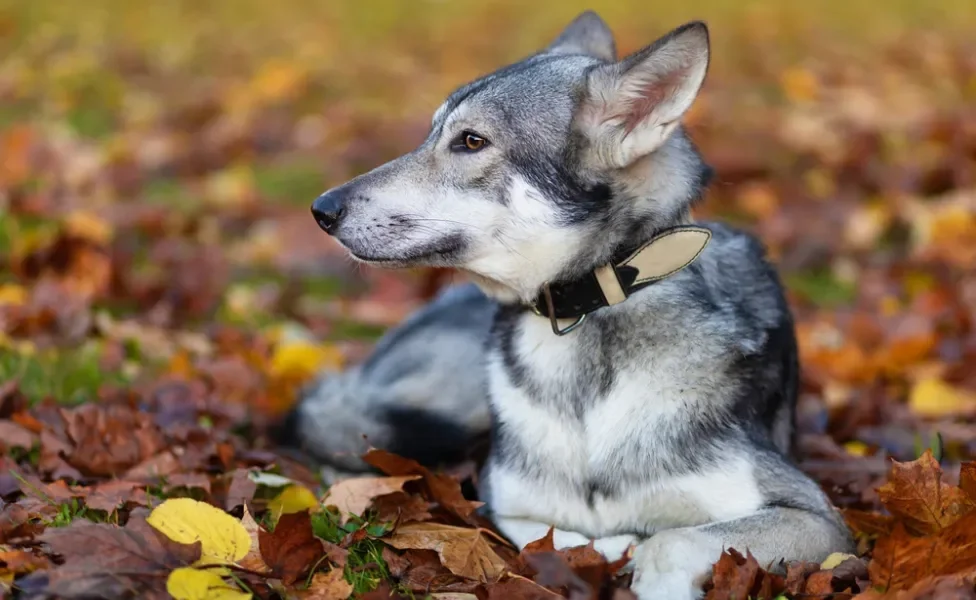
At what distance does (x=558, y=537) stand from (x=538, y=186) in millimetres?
1165

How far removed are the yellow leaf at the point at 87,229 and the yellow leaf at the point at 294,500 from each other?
3.46 meters

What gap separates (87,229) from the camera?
6816mm

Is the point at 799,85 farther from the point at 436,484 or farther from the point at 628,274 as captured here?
the point at 436,484

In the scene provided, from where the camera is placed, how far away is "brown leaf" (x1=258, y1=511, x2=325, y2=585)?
10.3ft

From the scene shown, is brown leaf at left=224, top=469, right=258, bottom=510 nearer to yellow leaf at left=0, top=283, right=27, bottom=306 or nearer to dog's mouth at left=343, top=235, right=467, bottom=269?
dog's mouth at left=343, top=235, right=467, bottom=269

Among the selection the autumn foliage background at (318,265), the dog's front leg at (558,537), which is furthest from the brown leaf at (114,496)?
the dog's front leg at (558,537)

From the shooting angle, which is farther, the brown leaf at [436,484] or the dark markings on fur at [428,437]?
the dark markings on fur at [428,437]

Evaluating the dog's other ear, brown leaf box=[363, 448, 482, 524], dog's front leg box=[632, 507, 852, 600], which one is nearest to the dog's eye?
the dog's other ear

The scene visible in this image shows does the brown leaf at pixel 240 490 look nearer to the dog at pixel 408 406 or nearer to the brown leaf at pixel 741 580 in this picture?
the dog at pixel 408 406

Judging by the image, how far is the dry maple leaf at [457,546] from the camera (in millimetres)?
3311

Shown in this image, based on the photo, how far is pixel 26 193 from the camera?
26.1 feet

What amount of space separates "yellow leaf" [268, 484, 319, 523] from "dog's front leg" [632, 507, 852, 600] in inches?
49.3

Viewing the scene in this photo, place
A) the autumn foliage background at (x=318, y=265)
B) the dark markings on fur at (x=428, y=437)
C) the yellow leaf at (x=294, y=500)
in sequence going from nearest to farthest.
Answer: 1. the autumn foliage background at (x=318, y=265)
2. the yellow leaf at (x=294, y=500)
3. the dark markings on fur at (x=428, y=437)

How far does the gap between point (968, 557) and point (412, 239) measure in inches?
76.1
